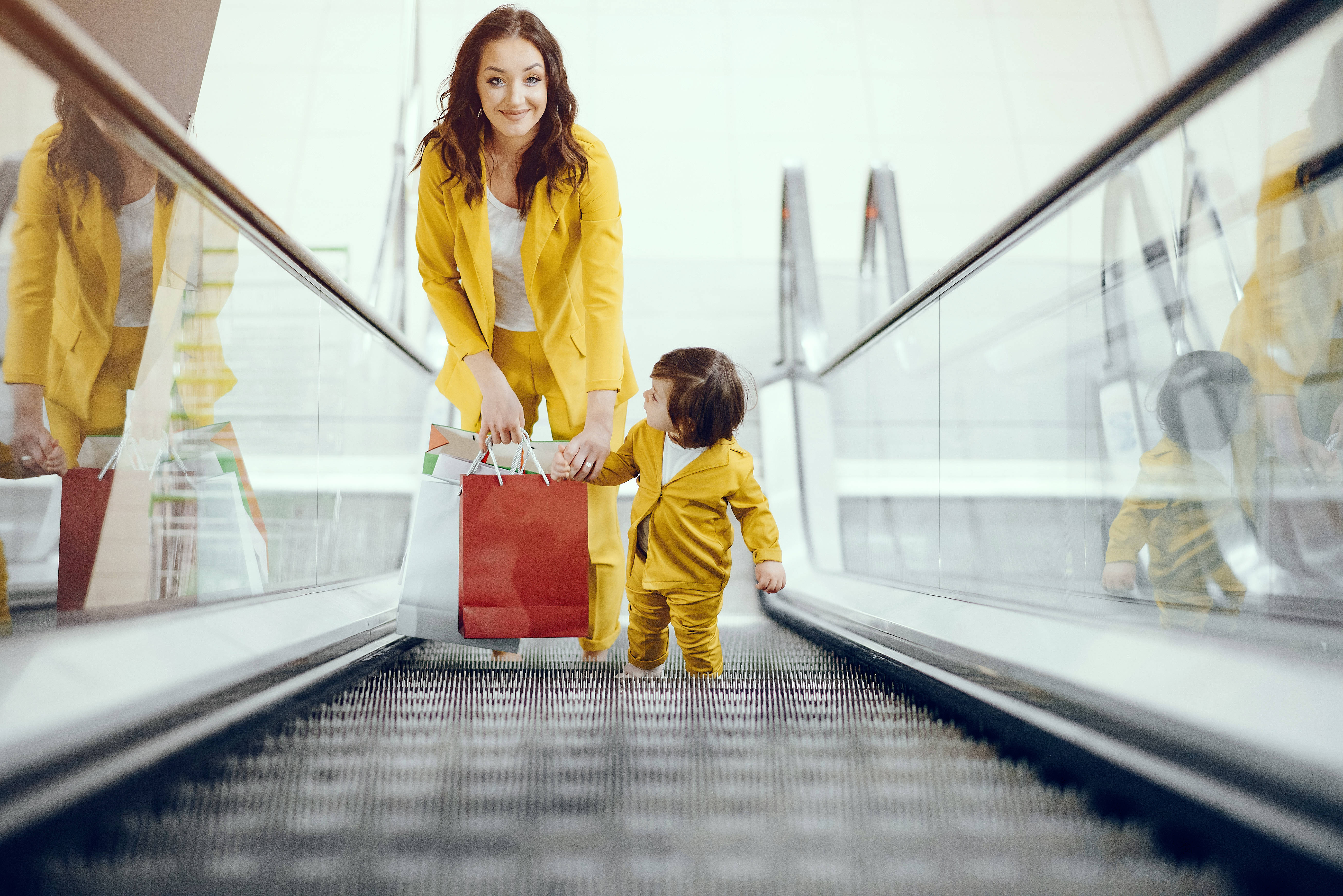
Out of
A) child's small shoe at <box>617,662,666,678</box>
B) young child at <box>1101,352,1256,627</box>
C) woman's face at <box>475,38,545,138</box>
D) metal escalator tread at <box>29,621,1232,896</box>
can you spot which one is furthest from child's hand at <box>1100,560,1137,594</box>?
woman's face at <box>475,38,545,138</box>

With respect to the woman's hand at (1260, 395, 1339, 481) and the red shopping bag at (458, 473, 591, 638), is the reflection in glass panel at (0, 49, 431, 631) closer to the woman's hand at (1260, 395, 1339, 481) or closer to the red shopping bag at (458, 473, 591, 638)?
the red shopping bag at (458, 473, 591, 638)

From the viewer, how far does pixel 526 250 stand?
2.11m

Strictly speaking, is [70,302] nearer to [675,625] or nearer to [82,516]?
[82,516]

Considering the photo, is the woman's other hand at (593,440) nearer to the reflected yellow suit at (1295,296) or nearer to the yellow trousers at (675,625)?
the yellow trousers at (675,625)

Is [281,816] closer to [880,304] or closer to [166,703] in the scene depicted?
[166,703]

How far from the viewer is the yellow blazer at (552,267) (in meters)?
2.08

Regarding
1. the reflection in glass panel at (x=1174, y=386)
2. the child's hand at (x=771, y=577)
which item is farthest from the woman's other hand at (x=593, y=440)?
the reflection in glass panel at (x=1174, y=386)

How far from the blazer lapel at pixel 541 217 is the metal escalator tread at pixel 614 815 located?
1.15 meters

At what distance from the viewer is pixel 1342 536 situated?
1.38 metres

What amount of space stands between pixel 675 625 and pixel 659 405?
0.62 m

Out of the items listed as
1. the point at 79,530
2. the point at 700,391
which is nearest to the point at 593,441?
the point at 700,391

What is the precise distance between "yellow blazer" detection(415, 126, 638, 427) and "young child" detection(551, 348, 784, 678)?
0.62 feet

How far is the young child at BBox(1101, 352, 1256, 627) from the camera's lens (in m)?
1.62

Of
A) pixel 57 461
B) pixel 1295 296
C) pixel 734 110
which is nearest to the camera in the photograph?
pixel 57 461
